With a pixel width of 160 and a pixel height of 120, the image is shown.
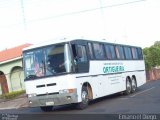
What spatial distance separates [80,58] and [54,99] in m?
2.18

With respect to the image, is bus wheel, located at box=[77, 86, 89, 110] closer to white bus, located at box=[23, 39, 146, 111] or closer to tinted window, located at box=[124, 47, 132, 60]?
white bus, located at box=[23, 39, 146, 111]

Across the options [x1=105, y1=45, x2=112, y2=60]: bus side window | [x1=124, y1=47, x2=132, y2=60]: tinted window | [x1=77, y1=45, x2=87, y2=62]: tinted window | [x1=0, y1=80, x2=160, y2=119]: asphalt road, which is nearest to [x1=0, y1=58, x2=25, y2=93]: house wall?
[x1=124, y1=47, x2=132, y2=60]: tinted window

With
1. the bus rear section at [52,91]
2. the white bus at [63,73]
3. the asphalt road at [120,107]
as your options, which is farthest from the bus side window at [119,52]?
the bus rear section at [52,91]

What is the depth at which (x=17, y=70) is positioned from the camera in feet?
137

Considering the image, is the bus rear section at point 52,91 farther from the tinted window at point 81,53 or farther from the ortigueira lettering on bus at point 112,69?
the ortigueira lettering on bus at point 112,69

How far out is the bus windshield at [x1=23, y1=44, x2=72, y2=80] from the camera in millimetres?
17609

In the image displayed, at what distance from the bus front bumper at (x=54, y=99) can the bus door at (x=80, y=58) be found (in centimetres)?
123

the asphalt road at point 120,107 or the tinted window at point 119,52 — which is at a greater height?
the tinted window at point 119,52

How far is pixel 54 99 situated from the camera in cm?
1766

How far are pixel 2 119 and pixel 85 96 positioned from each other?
4.44 m

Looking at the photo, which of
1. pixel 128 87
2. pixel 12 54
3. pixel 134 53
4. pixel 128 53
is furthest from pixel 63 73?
pixel 12 54

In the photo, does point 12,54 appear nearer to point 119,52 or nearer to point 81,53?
point 119,52

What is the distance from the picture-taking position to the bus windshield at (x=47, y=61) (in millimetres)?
Answer: 17609

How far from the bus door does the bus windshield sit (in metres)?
0.44
